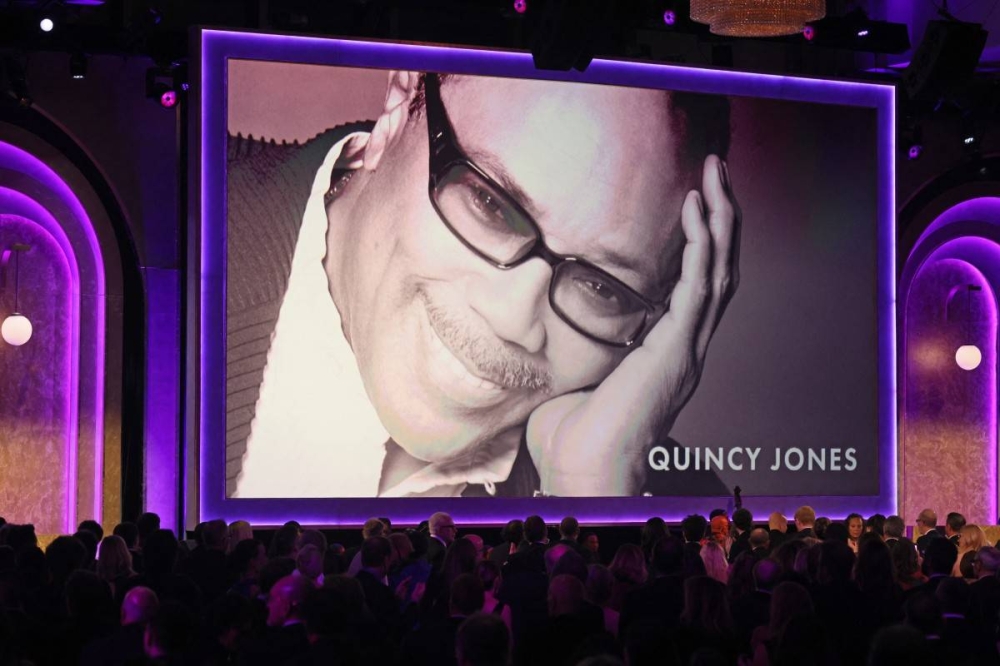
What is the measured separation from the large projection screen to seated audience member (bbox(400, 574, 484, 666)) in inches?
230

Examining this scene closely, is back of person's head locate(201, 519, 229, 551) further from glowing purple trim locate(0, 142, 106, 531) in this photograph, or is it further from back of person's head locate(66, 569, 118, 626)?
glowing purple trim locate(0, 142, 106, 531)

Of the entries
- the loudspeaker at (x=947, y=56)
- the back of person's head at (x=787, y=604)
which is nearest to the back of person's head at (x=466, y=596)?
the back of person's head at (x=787, y=604)

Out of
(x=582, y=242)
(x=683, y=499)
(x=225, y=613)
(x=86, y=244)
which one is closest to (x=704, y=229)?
(x=582, y=242)

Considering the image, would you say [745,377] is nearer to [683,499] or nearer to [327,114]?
[683,499]

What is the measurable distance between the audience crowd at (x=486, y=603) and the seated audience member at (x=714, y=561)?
0.01 metres

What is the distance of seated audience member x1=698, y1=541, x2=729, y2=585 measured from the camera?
7230 millimetres

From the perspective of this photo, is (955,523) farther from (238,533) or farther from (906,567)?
(238,533)

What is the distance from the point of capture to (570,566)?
242 inches

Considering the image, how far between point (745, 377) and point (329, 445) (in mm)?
3704

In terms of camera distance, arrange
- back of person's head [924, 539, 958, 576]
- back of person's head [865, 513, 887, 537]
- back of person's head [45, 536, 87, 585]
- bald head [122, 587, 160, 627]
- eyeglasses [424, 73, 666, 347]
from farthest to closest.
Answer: eyeglasses [424, 73, 666, 347] < back of person's head [865, 513, 887, 537] < back of person's head [45, 536, 87, 585] < back of person's head [924, 539, 958, 576] < bald head [122, 587, 160, 627]

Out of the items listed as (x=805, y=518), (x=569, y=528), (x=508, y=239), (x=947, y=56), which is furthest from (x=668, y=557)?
(x=947, y=56)

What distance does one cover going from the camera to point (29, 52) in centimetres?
1133

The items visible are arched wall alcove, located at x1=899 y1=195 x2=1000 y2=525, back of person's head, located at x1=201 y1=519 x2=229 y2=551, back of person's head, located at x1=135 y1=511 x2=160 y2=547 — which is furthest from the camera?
arched wall alcove, located at x1=899 y1=195 x2=1000 y2=525

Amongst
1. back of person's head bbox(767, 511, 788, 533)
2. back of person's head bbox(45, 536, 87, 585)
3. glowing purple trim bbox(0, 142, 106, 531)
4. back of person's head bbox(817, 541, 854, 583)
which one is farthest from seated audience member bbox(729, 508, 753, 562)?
glowing purple trim bbox(0, 142, 106, 531)
